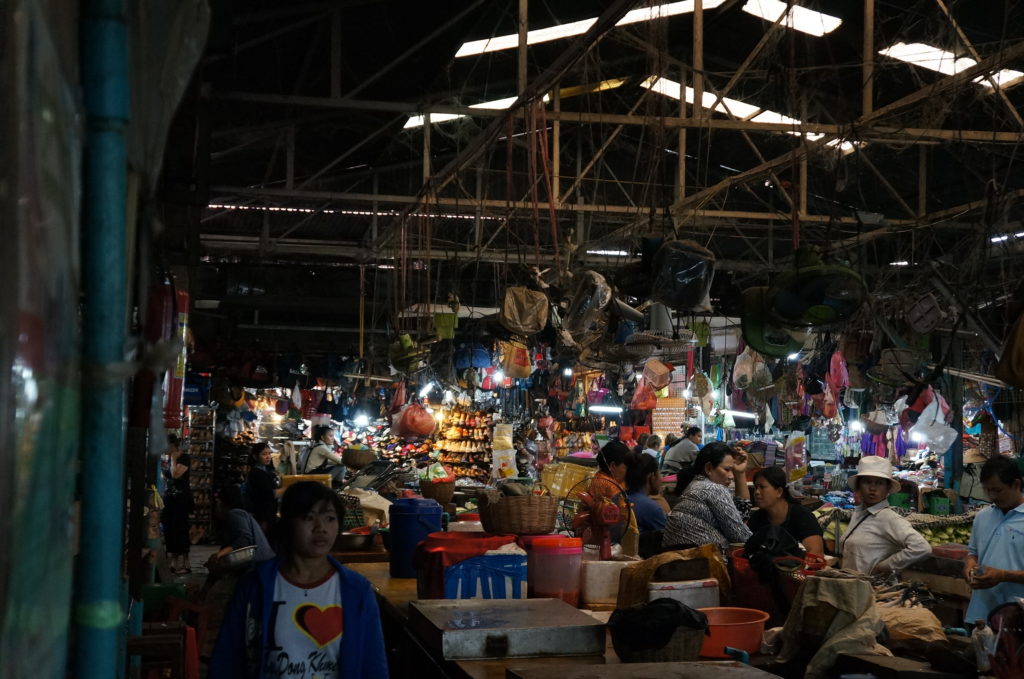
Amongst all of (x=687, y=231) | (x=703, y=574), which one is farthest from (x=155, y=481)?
(x=687, y=231)

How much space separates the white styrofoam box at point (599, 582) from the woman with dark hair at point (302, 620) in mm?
1803

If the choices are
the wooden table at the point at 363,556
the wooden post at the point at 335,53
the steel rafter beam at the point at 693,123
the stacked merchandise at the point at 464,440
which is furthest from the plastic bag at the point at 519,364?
the stacked merchandise at the point at 464,440

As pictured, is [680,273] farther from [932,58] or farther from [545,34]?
[932,58]

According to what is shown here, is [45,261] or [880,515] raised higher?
[45,261]

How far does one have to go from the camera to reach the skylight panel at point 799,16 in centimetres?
844

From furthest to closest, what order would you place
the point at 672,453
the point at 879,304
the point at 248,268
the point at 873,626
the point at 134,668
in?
the point at 248,268, the point at 672,453, the point at 879,304, the point at 134,668, the point at 873,626

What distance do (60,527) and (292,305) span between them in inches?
547

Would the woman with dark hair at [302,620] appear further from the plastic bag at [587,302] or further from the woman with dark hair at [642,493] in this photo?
the woman with dark hair at [642,493]

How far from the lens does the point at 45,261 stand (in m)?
0.97

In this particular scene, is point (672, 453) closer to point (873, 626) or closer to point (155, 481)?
point (155, 481)

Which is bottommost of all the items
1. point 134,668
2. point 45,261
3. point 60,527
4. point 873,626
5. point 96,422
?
point 134,668

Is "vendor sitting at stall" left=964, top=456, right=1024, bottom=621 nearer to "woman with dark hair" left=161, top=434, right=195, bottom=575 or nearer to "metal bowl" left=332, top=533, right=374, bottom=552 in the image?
"metal bowl" left=332, top=533, right=374, bottom=552

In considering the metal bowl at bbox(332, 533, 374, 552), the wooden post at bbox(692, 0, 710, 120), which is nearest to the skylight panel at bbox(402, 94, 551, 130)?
the wooden post at bbox(692, 0, 710, 120)

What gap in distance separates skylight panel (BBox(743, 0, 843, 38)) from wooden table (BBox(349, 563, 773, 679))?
18.9ft
